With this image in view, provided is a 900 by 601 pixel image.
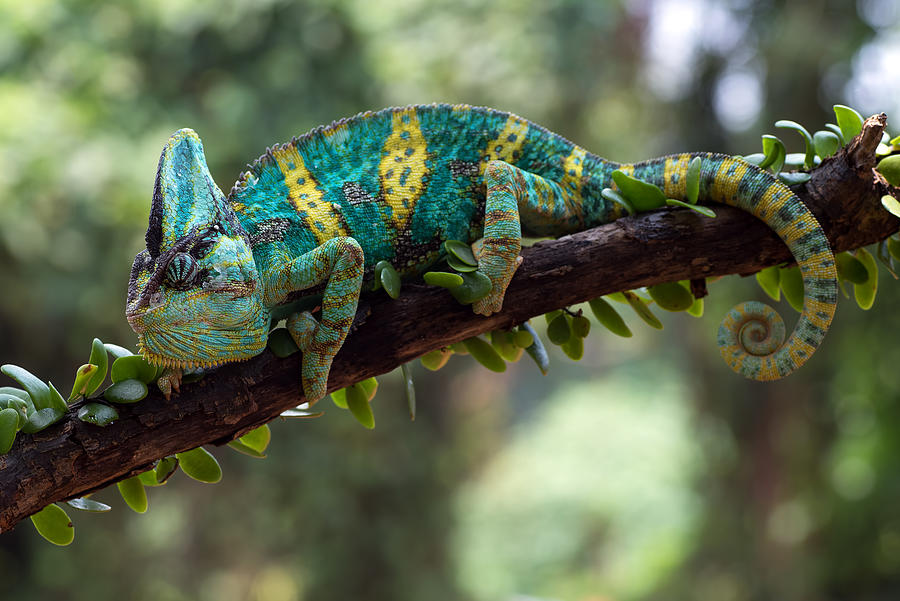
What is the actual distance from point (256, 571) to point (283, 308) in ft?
13.4

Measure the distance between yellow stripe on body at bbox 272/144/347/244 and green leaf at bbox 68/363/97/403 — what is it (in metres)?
0.48

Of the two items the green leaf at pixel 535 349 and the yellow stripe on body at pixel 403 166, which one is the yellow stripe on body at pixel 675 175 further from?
the yellow stripe on body at pixel 403 166

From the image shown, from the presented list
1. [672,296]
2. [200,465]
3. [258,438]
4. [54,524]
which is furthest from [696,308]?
[54,524]

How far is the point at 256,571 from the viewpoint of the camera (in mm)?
5078

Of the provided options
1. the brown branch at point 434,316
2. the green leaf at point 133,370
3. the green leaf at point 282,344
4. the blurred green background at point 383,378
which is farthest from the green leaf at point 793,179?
the blurred green background at point 383,378

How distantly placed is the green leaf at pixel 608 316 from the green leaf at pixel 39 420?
0.97 meters

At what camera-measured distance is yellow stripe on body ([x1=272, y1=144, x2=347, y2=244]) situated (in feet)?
5.08

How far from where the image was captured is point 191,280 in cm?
130

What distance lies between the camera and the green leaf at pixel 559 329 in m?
1.49

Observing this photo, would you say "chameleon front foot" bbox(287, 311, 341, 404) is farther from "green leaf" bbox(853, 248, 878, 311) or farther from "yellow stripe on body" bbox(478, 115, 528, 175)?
"green leaf" bbox(853, 248, 878, 311)

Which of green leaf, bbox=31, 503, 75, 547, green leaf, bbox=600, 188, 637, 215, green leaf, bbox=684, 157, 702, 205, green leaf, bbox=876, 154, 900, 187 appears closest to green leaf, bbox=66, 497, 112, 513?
green leaf, bbox=31, 503, 75, 547

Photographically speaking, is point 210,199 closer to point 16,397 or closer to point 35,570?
point 16,397

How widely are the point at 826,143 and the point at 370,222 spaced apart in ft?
3.01

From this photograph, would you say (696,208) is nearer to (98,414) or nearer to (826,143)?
(826,143)
